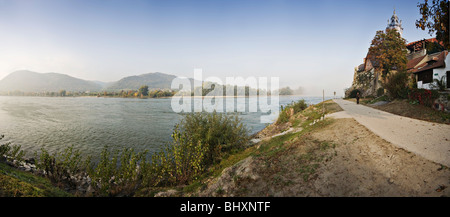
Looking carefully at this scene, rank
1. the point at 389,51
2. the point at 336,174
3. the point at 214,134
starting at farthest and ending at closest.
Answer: the point at 389,51, the point at 214,134, the point at 336,174

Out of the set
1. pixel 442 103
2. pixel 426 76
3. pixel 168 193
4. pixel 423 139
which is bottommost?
pixel 168 193

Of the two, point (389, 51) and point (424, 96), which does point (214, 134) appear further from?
point (389, 51)

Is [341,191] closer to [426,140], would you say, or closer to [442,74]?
[426,140]

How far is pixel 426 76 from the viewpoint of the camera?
24.4 m

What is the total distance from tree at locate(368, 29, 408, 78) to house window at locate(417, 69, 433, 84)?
2.78 meters

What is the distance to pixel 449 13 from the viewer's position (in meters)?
5.89

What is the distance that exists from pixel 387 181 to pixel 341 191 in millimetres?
1215

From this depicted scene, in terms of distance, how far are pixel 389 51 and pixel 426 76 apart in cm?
687

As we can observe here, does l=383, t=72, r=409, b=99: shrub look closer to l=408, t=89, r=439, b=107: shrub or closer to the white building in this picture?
l=408, t=89, r=439, b=107: shrub

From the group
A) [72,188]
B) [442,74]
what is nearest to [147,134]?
[72,188]

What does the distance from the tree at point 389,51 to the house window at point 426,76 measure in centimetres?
278

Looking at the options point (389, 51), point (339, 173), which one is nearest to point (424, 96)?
point (339, 173)

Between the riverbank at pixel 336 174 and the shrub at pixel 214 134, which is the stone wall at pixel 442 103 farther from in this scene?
the shrub at pixel 214 134

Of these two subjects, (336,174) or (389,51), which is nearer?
(336,174)
